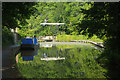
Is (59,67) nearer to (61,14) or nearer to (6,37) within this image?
(6,37)

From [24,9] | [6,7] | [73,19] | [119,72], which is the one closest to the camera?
[119,72]

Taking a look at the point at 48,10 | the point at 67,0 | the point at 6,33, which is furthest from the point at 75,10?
the point at 6,33

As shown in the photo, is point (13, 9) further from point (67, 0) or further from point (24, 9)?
point (67, 0)

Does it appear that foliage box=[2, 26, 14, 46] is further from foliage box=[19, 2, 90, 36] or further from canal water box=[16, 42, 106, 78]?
foliage box=[19, 2, 90, 36]

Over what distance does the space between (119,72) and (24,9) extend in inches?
452

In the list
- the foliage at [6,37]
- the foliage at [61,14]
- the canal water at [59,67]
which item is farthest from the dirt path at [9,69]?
the foliage at [61,14]

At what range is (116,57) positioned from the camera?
14.3 feet

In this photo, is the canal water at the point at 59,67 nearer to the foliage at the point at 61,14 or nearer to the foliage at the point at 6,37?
the foliage at the point at 6,37

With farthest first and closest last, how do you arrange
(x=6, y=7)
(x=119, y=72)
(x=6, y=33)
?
(x=6, y=33), (x=6, y=7), (x=119, y=72)

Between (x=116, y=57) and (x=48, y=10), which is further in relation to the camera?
(x=48, y=10)

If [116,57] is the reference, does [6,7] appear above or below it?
above

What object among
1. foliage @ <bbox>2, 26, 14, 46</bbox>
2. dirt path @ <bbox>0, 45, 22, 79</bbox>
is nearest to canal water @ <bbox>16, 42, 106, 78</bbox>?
dirt path @ <bbox>0, 45, 22, 79</bbox>

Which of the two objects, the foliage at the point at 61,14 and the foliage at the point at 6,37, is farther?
the foliage at the point at 61,14

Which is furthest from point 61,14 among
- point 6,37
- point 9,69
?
point 9,69
